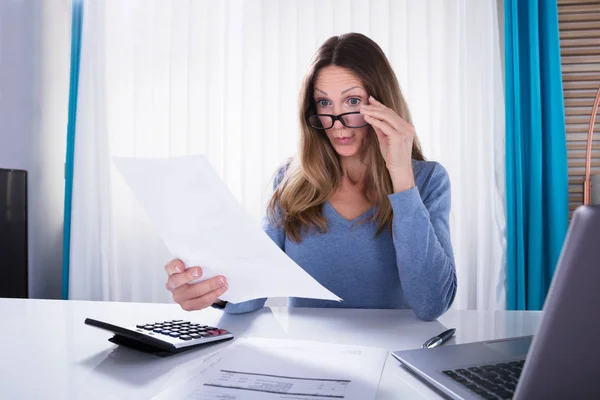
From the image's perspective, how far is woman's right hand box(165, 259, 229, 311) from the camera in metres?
0.91

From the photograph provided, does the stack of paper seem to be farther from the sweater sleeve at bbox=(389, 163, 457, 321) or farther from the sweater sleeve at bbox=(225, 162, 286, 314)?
the sweater sleeve at bbox=(389, 163, 457, 321)

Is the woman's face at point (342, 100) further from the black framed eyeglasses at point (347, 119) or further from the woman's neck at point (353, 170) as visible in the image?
the woman's neck at point (353, 170)

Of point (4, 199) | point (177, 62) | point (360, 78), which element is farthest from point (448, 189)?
point (177, 62)

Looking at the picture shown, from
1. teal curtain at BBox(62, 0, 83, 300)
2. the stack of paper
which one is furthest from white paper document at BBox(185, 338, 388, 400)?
teal curtain at BBox(62, 0, 83, 300)

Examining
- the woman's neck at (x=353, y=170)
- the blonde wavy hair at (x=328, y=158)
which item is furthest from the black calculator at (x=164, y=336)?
the woman's neck at (x=353, y=170)

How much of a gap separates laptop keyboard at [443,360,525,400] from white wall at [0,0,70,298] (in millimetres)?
2571

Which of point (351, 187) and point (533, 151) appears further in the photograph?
point (533, 151)

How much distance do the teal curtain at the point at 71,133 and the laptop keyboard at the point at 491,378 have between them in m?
2.70

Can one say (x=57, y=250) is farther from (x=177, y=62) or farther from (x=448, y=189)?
(x=448, y=189)

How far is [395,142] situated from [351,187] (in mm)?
371

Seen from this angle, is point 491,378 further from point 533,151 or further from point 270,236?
point 533,151

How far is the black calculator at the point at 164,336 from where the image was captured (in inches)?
29.9

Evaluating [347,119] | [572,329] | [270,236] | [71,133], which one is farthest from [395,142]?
[71,133]

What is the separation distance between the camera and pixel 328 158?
5.02 ft
